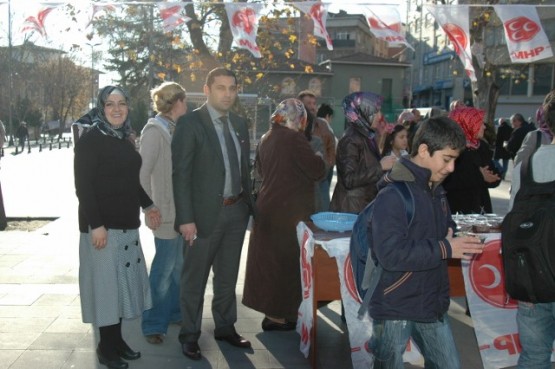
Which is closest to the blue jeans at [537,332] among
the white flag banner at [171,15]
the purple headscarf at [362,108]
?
the purple headscarf at [362,108]

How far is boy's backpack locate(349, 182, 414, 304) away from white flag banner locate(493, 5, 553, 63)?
19.2ft

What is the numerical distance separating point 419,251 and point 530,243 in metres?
0.67

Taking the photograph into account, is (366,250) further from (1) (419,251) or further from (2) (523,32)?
(2) (523,32)

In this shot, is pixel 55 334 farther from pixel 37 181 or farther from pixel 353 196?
pixel 37 181

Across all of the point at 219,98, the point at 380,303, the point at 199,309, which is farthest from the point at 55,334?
the point at 380,303

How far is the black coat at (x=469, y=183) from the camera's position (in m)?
5.39

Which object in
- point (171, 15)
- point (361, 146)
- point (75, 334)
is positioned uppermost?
point (171, 15)

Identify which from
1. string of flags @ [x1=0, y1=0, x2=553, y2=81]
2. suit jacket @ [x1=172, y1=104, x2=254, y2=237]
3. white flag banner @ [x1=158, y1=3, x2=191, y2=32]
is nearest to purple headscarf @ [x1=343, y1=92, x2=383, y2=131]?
suit jacket @ [x1=172, y1=104, x2=254, y2=237]

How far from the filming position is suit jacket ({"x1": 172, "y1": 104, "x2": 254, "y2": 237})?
13.8 ft

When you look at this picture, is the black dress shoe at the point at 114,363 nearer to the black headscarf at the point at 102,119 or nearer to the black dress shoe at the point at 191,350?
the black dress shoe at the point at 191,350

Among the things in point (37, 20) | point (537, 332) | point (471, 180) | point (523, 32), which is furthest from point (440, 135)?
point (37, 20)

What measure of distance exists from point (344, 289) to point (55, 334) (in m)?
2.33

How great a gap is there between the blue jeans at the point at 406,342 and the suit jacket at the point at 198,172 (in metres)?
1.71

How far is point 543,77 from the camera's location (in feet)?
146
